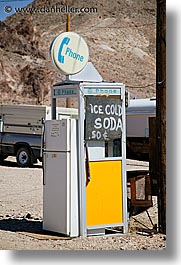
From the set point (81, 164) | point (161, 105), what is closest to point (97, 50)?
point (161, 105)

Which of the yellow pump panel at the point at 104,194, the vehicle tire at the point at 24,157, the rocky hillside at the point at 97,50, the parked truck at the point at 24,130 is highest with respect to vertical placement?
the rocky hillside at the point at 97,50

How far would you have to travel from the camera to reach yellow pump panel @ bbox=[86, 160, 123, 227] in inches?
283

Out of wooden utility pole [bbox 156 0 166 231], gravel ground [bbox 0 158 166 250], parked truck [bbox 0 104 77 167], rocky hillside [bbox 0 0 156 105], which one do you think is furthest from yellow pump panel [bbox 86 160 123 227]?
rocky hillside [bbox 0 0 156 105]

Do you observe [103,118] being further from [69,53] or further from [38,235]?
[38,235]

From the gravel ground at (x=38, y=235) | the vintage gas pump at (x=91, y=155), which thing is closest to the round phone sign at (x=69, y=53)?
the vintage gas pump at (x=91, y=155)

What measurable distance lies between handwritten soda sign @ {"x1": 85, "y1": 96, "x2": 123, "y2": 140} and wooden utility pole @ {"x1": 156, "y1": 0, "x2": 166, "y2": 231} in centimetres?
49

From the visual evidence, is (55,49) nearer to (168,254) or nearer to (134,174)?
(134,174)

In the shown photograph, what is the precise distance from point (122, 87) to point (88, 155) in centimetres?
97

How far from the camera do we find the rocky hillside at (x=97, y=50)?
31.3m

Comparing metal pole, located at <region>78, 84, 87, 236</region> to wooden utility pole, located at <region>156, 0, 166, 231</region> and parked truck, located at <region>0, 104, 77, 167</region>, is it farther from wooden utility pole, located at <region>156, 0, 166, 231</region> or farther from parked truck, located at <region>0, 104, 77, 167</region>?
parked truck, located at <region>0, 104, 77, 167</region>

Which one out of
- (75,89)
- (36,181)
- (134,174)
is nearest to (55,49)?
(75,89)

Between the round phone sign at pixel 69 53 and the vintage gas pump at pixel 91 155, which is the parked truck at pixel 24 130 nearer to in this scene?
the vintage gas pump at pixel 91 155

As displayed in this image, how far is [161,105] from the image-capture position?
723 cm

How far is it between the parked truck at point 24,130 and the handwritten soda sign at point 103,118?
9198 millimetres
